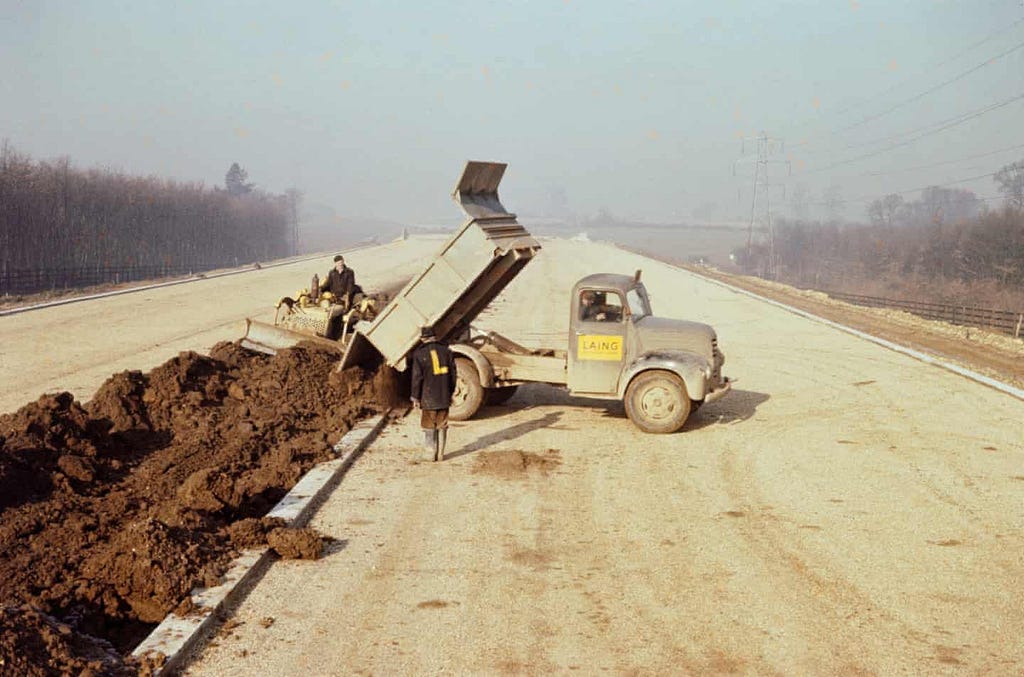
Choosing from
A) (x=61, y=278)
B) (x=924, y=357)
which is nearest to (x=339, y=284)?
(x=924, y=357)

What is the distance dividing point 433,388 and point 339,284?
6.45 metres

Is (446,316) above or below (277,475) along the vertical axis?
above

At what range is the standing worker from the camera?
41.9 ft

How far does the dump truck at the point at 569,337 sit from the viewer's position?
48.3 ft

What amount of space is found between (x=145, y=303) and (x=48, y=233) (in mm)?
20958

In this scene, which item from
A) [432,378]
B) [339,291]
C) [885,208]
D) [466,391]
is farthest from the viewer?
[885,208]

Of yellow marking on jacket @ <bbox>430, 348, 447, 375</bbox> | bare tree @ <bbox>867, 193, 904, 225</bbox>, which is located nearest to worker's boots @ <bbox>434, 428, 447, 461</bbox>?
yellow marking on jacket @ <bbox>430, 348, 447, 375</bbox>

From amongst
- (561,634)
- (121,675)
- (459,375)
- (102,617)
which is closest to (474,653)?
(561,634)

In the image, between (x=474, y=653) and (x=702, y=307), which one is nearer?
(x=474, y=653)

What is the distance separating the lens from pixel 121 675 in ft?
21.3

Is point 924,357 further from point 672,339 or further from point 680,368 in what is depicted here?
point 680,368

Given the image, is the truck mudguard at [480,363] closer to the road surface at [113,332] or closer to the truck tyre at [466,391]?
the truck tyre at [466,391]

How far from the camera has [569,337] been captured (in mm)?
14766

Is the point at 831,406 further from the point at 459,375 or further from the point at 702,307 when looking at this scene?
the point at 702,307
